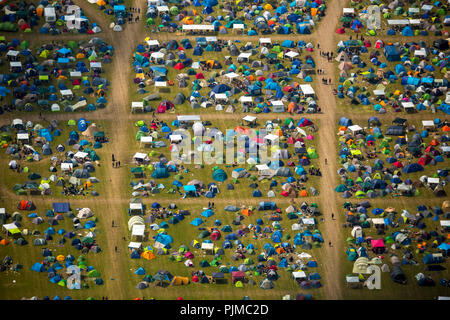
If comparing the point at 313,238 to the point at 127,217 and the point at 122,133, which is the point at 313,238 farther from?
the point at 122,133

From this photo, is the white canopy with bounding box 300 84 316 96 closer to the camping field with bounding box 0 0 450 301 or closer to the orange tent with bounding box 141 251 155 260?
the camping field with bounding box 0 0 450 301

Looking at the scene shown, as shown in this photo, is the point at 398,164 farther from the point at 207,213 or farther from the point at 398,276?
the point at 207,213

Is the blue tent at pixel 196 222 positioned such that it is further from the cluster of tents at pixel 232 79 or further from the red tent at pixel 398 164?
the red tent at pixel 398 164

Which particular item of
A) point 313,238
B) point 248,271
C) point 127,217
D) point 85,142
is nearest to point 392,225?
point 313,238

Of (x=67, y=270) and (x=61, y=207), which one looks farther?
(x=61, y=207)

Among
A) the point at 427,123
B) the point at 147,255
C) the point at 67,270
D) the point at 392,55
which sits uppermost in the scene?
the point at 392,55

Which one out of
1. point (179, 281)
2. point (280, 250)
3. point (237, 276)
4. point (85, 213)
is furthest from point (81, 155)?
point (280, 250)

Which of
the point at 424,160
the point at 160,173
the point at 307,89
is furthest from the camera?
the point at 307,89

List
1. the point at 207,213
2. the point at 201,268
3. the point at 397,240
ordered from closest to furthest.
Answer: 1. the point at 201,268
2. the point at 397,240
3. the point at 207,213
